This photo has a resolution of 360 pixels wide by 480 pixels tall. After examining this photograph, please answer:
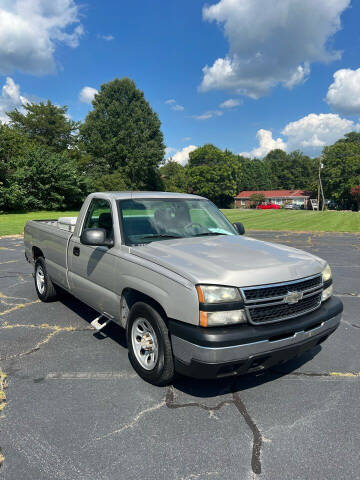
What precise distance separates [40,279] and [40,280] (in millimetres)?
20

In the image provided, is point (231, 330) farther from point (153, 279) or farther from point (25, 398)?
point (25, 398)

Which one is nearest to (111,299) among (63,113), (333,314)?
(333,314)

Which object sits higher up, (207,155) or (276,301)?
(207,155)

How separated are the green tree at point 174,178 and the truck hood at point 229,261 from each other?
5812 cm

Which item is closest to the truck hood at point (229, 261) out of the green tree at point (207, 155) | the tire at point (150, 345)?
the tire at point (150, 345)

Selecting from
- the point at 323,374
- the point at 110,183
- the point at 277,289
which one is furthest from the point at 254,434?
the point at 110,183

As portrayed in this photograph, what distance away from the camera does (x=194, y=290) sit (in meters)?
2.62

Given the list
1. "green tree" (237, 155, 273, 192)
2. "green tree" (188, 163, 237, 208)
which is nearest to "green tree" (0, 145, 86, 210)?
"green tree" (188, 163, 237, 208)

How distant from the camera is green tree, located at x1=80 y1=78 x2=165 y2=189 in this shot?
170 ft

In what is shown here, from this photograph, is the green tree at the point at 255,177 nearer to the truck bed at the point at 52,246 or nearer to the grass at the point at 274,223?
the grass at the point at 274,223

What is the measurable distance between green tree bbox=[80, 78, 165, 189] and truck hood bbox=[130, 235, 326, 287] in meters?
49.1

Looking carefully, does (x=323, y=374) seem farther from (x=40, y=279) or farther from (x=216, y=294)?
(x=40, y=279)

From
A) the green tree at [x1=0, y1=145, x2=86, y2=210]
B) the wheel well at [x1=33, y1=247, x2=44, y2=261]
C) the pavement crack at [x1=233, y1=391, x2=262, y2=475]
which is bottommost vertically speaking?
the pavement crack at [x1=233, y1=391, x2=262, y2=475]

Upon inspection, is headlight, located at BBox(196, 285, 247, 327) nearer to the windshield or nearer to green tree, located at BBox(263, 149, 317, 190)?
the windshield
